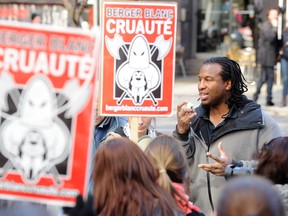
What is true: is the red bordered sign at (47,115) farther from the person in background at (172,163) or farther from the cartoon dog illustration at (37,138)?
the person in background at (172,163)

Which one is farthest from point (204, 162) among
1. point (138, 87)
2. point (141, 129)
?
point (141, 129)

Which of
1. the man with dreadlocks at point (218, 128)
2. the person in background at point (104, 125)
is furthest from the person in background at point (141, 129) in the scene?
the man with dreadlocks at point (218, 128)

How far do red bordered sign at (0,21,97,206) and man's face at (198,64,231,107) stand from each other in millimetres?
2157

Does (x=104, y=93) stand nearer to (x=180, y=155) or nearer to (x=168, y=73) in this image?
(x=168, y=73)

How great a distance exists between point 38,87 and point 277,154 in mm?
1242

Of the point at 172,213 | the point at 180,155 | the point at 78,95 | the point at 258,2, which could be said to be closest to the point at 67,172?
the point at 78,95

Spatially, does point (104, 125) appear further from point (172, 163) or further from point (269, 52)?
point (269, 52)

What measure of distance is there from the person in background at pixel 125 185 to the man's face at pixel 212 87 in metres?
1.84

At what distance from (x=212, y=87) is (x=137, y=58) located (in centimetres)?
62

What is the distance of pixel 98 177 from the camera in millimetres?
4555

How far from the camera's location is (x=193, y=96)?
2039 cm

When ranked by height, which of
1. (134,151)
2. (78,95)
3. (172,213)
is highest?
(78,95)

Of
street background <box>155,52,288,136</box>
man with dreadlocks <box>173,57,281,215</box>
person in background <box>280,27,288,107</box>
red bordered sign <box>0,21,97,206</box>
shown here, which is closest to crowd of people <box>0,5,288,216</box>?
man with dreadlocks <box>173,57,281,215</box>

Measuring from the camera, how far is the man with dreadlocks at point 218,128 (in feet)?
20.1
